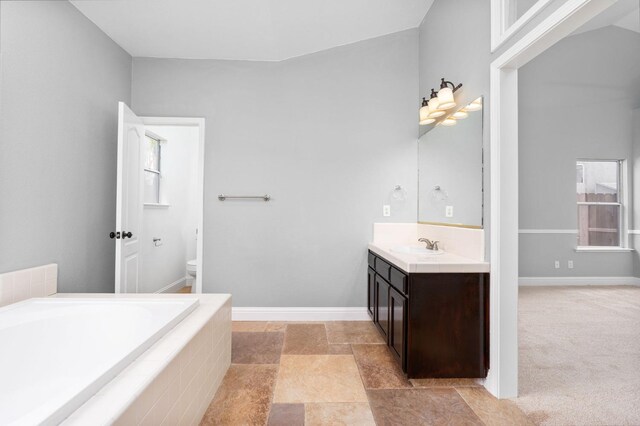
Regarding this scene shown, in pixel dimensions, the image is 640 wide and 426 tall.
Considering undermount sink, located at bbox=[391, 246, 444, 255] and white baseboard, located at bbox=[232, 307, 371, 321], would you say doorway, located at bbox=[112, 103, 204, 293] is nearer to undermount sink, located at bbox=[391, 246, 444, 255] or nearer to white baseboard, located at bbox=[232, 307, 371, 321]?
white baseboard, located at bbox=[232, 307, 371, 321]

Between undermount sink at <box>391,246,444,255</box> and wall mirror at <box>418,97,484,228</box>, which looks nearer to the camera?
wall mirror at <box>418,97,484,228</box>

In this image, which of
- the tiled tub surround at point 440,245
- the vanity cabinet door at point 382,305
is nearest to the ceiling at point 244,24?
the tiled tub surround at point 440,245

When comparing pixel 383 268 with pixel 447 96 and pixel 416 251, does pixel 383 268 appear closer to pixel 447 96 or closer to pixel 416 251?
pixel 416 251

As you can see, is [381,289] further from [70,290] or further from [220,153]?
[70,290]

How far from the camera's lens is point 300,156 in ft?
10.7

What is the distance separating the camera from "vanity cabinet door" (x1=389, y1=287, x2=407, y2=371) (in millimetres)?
2033

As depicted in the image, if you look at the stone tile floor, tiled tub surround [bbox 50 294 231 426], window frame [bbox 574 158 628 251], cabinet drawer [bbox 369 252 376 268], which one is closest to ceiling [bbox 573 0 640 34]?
window frame [bbox 574 158 628 251]

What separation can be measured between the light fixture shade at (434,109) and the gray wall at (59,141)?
2767mm

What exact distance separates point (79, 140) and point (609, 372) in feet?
13.6

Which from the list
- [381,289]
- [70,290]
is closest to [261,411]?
[381,289]

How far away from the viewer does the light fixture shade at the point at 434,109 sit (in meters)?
2.56

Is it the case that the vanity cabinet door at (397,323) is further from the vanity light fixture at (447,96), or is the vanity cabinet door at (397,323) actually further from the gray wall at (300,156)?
the vanity light fixture at (447,96)

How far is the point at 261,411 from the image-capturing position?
1733 millimetres

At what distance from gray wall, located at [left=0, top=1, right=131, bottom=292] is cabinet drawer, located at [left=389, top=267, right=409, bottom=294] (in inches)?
93.5
